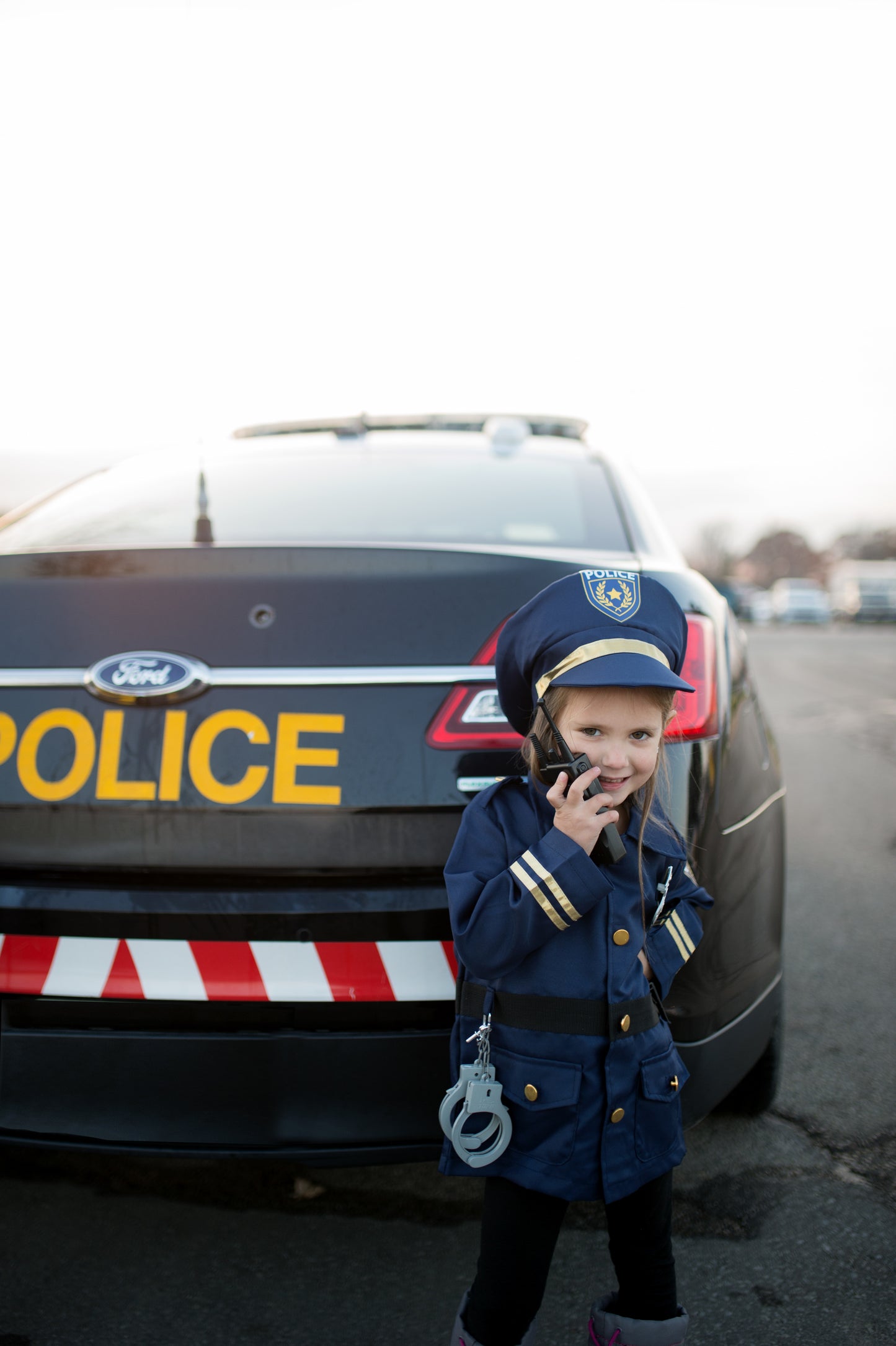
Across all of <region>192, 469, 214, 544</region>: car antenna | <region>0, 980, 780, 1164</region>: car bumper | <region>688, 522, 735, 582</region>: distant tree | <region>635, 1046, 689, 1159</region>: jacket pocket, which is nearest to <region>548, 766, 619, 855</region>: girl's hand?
<region>635, 1046, 689, 1159</region>: jacket pocket

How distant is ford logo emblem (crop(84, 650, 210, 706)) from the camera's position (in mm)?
1636

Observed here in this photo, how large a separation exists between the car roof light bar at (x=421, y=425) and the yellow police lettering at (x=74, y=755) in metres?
1.79

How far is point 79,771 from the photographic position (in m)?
1.64

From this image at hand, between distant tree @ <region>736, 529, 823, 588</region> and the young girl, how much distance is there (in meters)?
108

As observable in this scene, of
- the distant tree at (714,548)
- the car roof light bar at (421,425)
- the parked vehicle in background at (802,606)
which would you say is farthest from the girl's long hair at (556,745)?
the distant tree at (714,548)

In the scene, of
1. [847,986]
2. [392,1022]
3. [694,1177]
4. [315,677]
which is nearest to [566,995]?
[392,1022]

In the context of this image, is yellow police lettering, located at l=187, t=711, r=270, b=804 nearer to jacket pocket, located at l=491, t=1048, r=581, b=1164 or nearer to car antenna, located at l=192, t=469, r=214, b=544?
car antenna, located at l=192, t=469, r=214, b=544

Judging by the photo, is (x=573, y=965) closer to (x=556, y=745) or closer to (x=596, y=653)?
(x=556, y=745)

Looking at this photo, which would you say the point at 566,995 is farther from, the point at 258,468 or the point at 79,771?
the point at 258,468

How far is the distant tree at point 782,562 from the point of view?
107 meters

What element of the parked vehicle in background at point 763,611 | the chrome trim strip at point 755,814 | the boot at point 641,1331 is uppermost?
the chrome trim strip at point 755,814

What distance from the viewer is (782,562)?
4235 inches

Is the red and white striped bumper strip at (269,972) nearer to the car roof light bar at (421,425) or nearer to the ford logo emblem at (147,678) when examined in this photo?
the ford logo emblem at (147,678)

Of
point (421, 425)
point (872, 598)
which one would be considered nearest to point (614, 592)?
point (421, 425)
